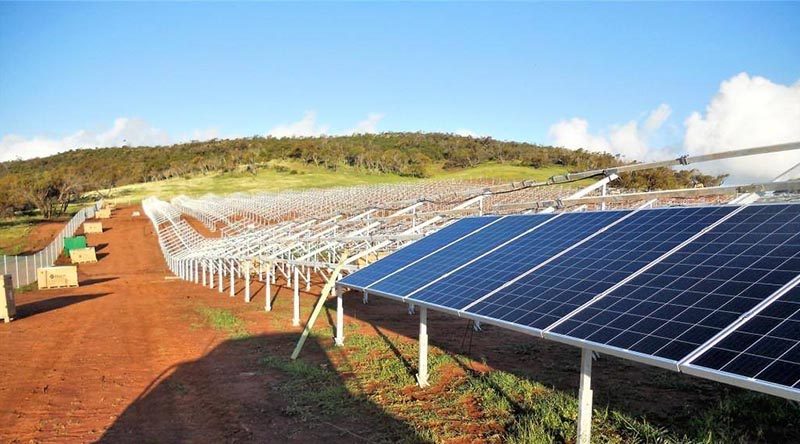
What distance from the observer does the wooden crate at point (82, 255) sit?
5441 cm

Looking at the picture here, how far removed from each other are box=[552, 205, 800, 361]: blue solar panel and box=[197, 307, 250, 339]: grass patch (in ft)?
50.6

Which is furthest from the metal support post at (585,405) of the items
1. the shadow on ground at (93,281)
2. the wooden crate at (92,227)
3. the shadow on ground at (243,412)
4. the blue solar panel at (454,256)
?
the wooden crate at (92,227)

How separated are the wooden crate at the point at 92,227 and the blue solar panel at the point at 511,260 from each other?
219 feet

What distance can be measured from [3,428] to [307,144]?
13347cm

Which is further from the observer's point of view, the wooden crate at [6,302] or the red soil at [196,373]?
the wooden crate at [6,302]

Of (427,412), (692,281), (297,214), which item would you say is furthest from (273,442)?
(297,214)

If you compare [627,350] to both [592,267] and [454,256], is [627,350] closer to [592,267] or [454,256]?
[592,267]

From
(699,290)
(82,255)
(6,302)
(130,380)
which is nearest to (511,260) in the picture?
(699,290)

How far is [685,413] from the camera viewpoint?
11.3 meters

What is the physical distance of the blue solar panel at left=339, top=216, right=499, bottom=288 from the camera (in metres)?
14.7

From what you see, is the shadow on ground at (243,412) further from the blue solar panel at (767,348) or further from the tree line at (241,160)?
the tree line at (241,160)

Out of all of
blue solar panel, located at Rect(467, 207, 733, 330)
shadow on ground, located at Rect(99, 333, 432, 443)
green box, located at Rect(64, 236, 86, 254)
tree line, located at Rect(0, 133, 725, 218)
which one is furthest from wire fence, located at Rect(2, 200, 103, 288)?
blue solar panel, located at Rect(467, 207, 733, 330)

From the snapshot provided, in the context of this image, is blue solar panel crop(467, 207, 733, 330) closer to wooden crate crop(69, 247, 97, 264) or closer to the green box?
wooden crate crop(69, 247, 97, 264)

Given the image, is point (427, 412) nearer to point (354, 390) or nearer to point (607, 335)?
point (354, 390)
